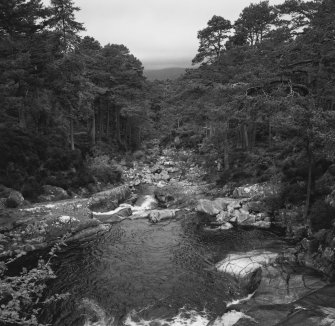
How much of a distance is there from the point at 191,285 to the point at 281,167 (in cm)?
1474

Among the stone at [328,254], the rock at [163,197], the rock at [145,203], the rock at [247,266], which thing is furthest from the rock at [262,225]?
the rock at [145,203]

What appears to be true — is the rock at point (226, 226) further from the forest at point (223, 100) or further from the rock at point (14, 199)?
the rock at point (14, 199)

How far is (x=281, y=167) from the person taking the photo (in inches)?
1033

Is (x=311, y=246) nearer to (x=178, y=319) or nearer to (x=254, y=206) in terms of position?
(x=178, y=319)

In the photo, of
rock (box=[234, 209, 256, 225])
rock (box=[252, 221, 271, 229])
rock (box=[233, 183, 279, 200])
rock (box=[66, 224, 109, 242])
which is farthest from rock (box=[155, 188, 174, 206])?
rock (box=[252, 221, 271, 229])

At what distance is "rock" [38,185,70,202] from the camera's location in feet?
87.2

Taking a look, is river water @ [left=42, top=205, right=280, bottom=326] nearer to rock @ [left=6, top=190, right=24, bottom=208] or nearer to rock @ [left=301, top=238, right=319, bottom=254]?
rock @ [left=301, top=238, right=319, bottom=254]

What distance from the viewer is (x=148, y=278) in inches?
634

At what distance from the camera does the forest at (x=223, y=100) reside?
68.5 ft

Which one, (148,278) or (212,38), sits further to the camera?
(212,38)

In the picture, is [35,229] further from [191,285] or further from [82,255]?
[82,255]

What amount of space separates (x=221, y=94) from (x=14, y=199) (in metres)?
19.9

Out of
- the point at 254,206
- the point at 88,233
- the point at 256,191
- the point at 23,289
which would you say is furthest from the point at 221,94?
the point at 23,289

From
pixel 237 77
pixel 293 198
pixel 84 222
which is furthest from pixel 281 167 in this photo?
pixel 84 222
